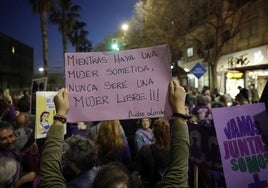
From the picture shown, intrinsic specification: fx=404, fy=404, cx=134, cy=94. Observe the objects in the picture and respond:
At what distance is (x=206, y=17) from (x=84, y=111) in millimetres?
24773

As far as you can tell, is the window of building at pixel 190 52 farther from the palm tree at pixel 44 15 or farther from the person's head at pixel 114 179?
the person's head at pixel 114 179

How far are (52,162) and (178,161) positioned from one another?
73 cm

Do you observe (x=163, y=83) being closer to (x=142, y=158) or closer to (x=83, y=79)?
(x=83, y=79)

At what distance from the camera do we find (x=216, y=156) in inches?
159

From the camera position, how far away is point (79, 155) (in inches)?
114

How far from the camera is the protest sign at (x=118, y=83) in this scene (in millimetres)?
3084

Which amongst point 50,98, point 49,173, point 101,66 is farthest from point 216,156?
point 50,98

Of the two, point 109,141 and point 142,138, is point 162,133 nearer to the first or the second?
point 109,141

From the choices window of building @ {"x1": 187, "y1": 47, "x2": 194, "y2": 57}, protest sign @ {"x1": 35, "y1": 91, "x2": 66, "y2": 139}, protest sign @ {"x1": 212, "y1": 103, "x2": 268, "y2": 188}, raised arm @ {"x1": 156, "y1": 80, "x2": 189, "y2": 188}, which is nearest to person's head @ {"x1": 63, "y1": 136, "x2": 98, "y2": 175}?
raised arm @ {"x1": 156, "y1": 80, "x2": 189, "y2": 188}

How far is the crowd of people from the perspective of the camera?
2290 mm

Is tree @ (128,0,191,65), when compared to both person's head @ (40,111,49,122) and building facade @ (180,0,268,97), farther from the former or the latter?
person's head @ (40,111,49,122)

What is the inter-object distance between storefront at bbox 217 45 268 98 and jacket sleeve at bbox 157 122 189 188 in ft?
69.0

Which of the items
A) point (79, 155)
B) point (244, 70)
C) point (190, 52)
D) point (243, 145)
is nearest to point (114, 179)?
point (79, 155)

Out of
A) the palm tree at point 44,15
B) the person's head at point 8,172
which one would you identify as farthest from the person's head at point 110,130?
the palm tree at point 44,15
